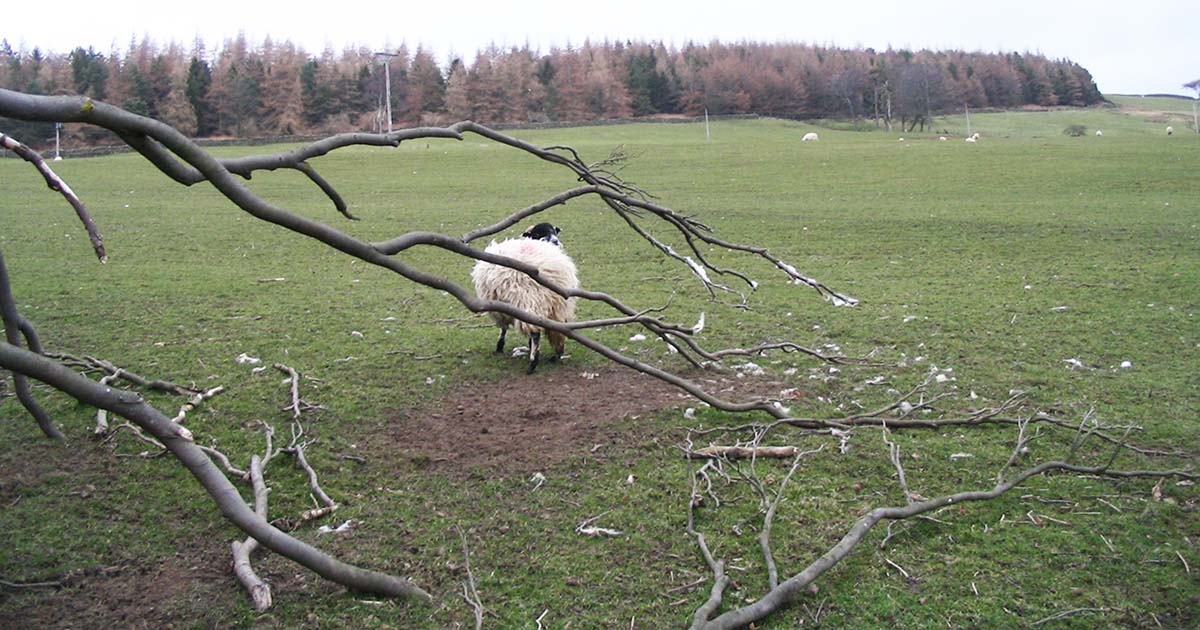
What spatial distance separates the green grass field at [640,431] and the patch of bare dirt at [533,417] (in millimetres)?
139

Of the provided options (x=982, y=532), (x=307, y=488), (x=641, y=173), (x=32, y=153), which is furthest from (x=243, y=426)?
(x=641, y=173)

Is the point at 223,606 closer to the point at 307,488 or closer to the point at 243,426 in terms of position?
the point at 307,488

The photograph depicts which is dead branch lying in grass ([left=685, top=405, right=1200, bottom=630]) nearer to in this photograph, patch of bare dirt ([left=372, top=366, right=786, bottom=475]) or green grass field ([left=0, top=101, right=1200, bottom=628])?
green grass field ([left=0, top=101, right=1200, bottom=628])

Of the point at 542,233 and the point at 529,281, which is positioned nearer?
the point at 529,281

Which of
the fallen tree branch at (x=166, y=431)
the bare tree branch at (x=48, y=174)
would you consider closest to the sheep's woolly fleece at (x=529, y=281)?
the bare tree branch at (x=48, y=174)

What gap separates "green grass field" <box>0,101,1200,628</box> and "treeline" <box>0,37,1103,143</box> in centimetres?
3385

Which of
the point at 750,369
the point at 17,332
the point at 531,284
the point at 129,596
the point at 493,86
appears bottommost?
the point at 129,596

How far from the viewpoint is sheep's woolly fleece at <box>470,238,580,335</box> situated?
7992mm

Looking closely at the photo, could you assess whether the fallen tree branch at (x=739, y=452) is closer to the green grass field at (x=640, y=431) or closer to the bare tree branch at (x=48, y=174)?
the green grass field at (x=640, y=431)

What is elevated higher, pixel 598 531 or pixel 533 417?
pixel 533 417

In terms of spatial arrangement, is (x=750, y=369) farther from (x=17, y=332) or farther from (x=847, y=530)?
(x=17, y=332)

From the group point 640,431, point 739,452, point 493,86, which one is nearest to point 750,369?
point 640,431

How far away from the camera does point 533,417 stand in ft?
20.9

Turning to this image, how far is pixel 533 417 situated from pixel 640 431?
0.90 metres
